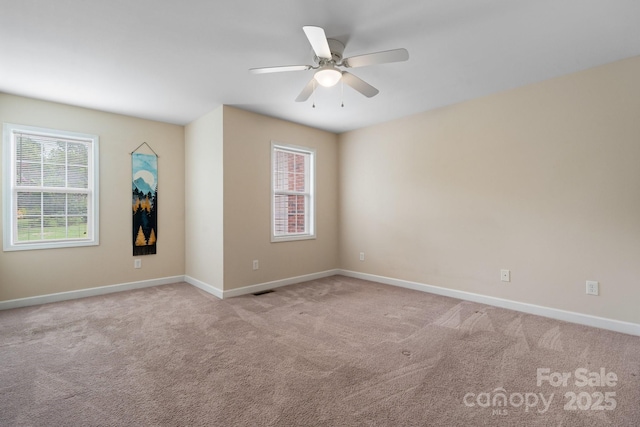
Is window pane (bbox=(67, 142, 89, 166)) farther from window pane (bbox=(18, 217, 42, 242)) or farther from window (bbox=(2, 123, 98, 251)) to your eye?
window pane (bbox=(18, 217, 42, 242))

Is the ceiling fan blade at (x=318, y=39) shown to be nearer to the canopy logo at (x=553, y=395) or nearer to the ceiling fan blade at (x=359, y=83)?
the ceiling fan blade at (x=359, y=83)

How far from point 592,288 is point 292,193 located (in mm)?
3801

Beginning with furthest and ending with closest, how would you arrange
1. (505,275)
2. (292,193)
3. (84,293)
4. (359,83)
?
1. (292,193)
2. (84,293)
3. (505,275)
4. (359,83)

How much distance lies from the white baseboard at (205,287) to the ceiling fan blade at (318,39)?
10.1 feet

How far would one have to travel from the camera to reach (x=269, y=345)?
2.61 m

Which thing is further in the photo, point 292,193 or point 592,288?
point 292,193

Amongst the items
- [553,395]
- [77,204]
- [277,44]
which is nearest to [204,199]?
[77,204]

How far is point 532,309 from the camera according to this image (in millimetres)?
3344

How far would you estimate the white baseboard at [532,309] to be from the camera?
2840mm

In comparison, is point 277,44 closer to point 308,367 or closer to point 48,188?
point 308,367

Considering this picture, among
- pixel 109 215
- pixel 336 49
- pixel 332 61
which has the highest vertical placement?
pixel 336 49

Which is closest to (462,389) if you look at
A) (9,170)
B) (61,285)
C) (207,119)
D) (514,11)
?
(514,11)

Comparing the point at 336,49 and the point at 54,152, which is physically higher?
the point at 336,49

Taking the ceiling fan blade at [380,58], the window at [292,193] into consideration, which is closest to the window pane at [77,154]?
the window at [292,193]
